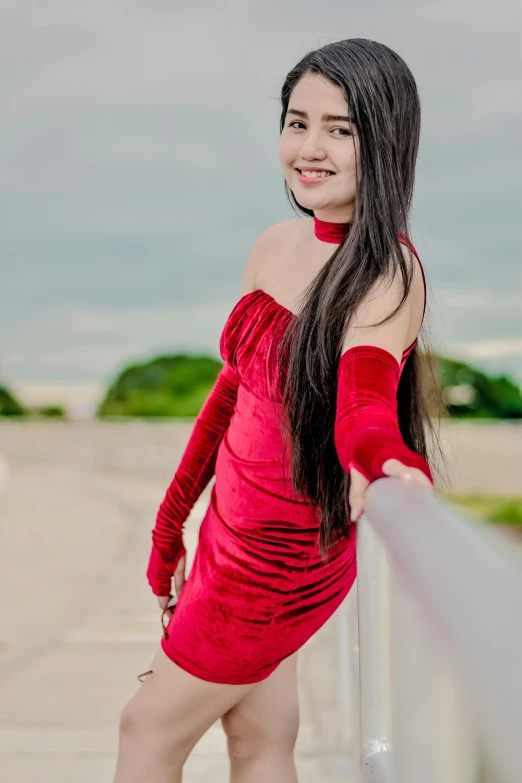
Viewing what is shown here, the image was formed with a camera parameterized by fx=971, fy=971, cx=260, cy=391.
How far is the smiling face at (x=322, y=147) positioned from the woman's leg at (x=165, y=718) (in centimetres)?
52

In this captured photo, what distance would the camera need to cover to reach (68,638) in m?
3.11

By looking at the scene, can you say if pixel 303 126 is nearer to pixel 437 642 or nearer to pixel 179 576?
pixel 179 576

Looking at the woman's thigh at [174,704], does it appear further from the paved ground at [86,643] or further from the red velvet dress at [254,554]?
the paved ground at [86,643]

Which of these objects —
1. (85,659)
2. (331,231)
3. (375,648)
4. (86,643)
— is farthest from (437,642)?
(86,643)

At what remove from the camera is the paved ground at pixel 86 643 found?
1.92 metres

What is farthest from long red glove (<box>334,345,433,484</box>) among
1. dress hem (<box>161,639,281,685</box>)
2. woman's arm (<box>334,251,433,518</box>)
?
dress hem (<box>161,639,281,685</box>)

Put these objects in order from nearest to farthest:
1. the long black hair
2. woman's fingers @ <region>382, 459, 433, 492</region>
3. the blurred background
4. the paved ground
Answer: woman's fingers @ <region>382, 459, 433, 492</region> → the long black hair → the paved ground → the blurred background

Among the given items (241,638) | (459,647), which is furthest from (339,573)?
(459,647)

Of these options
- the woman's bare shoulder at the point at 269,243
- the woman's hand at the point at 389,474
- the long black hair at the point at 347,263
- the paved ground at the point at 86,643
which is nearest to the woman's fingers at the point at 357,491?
the woman's hand at the point at 389,474

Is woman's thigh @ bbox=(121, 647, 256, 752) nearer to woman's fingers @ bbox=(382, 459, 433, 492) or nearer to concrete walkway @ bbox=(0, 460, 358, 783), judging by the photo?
woman's fingers @ bbox=(382, 459, 433, 492)

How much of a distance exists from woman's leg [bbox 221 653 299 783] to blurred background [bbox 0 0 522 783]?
33 cm

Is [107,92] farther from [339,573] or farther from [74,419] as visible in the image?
[339,573]

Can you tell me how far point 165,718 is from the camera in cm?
106

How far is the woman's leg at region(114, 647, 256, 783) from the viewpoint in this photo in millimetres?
1052
